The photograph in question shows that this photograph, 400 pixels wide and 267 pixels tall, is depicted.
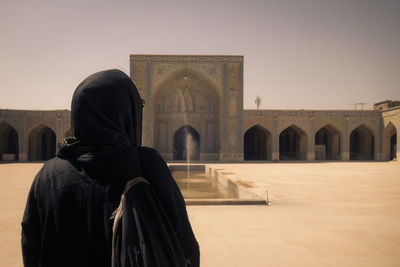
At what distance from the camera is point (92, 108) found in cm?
80

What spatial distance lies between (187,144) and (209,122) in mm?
3103

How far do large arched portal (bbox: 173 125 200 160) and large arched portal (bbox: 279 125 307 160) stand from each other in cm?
656

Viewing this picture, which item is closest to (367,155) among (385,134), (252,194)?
(385,134)

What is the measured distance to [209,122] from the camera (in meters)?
19.2

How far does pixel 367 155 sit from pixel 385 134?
6.76 ft

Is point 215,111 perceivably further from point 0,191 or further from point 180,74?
point 0,191

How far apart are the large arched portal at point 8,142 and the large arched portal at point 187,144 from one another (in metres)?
11.1

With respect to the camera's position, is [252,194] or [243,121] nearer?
[252,194]

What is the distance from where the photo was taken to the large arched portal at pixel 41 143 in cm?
1906

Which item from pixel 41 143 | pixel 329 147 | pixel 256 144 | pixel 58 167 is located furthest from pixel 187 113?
pixel 58 167

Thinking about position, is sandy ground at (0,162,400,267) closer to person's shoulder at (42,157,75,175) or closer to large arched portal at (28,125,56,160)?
person's shoulder at (42,157,75,175)

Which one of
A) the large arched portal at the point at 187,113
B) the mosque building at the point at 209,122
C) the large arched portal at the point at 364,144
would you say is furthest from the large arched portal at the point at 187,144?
the large arched portal at the point at 364,144

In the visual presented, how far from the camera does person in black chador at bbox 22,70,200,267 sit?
76cm

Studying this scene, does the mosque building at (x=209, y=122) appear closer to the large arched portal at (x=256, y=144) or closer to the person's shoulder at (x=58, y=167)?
the large arched portal at (x=256, y=144)
